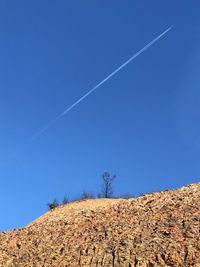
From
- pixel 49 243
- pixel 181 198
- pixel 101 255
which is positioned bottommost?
pixel 101 255

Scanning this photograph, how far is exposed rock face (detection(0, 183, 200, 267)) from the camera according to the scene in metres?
21.2

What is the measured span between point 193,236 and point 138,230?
2.78 m

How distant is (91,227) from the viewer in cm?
2555

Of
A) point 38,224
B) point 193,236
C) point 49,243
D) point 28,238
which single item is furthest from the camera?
point 38,224

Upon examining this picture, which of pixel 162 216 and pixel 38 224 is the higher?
pixel 38 224

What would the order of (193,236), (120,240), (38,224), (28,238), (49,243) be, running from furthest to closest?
(38,224) < (28,238) < (49,243) < (120,240) < (193,236)

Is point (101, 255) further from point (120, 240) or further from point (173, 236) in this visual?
point (173, 236)

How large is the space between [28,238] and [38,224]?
2.72m

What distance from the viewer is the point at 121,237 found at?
2325 cm

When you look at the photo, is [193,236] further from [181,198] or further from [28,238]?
[28,238]

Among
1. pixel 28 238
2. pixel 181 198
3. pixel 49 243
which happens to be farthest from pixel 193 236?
pixel 28 238

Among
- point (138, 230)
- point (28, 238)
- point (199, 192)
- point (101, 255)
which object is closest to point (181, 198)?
point (199, 192)

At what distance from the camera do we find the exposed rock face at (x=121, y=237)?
21172mm

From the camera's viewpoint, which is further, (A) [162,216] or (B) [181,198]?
(B) [181,198]
